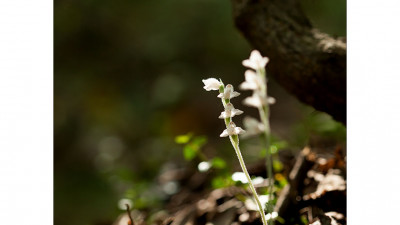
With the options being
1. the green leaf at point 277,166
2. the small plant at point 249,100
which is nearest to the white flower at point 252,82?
the small plant at point 249,100

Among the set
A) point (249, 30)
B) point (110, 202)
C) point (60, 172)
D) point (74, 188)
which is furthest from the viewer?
point (60, 172)

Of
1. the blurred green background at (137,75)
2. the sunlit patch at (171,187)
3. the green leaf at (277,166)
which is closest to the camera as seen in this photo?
the green leaf at (277,166)

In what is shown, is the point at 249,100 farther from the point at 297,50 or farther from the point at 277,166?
the point at 277,166

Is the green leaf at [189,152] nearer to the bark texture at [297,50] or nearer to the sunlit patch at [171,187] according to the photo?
the bark texture at [297,50]

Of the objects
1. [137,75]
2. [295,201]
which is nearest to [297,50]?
[295,201]

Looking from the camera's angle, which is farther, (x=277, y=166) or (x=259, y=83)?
(x=277, y=166)
